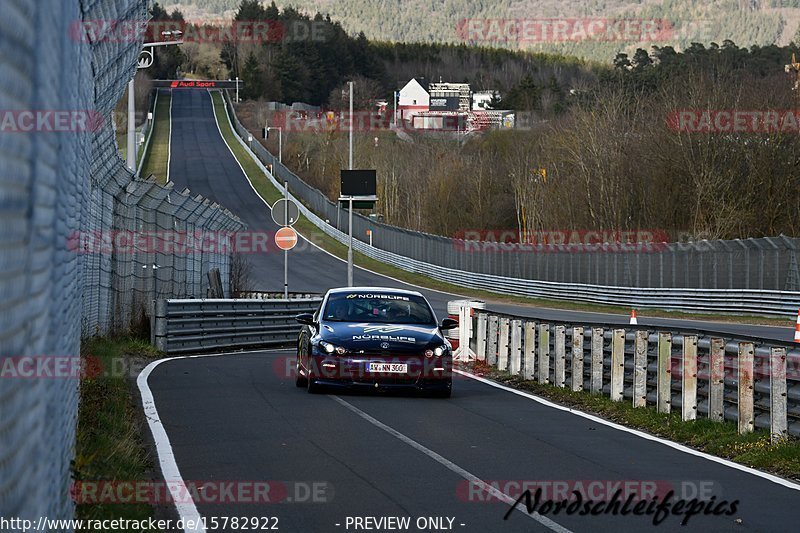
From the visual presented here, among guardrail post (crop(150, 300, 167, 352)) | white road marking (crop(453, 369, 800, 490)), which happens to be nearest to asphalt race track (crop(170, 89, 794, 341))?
white road marking (crop(453, 369, 800, 490))

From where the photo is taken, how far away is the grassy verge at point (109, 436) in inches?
305

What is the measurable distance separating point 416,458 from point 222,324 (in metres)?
14.6

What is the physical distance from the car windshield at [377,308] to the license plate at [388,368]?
1.14 m

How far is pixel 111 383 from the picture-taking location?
49.1 feet

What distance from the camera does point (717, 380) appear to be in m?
13.0

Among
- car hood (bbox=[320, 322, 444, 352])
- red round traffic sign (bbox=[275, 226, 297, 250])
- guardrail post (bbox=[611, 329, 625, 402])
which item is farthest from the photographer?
red round traffic sign (bbox=[275, 226, 297, 250])

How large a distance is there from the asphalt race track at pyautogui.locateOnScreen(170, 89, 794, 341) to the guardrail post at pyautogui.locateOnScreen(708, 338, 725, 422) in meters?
8.24

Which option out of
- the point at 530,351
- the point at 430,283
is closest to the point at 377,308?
the point at 530,351

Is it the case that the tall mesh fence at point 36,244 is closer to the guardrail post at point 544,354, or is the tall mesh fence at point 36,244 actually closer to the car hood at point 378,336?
the car hood at point 378,336

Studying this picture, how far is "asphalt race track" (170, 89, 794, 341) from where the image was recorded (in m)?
40.5

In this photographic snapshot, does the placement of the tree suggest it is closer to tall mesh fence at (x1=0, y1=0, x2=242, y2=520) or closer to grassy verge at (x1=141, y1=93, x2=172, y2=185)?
grassy verge at (x1=141, y1=93, x2=172, y2=185)
